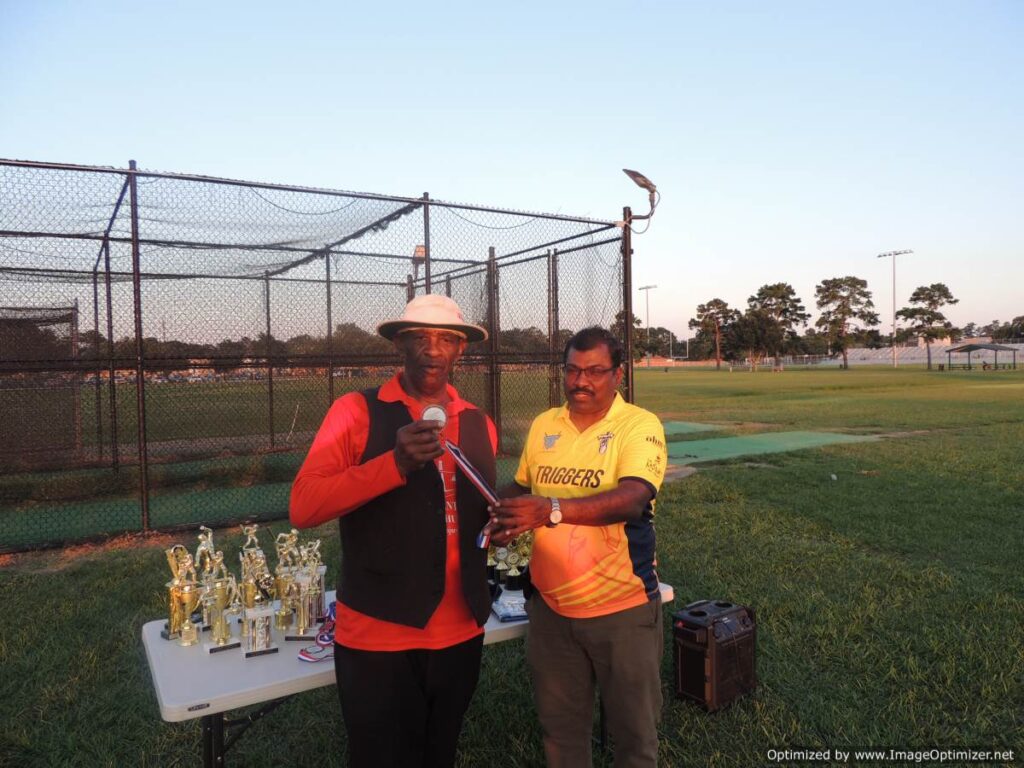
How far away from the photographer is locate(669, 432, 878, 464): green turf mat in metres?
12.5

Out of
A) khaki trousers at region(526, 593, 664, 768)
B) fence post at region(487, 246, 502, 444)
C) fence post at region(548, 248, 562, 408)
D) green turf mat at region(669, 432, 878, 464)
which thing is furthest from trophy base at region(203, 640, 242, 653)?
green turf mat at region(669, 432, 878, 464)

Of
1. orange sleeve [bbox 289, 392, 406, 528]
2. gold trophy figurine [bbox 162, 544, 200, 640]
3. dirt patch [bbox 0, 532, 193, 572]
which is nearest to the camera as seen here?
orange sleeve [bbox 289, 392, 406, 528]

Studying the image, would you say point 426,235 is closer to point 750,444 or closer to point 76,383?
point 76,383

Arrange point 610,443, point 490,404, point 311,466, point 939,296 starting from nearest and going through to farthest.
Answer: point 311,466 → point 610,443 → point 490,404 → point 939,296

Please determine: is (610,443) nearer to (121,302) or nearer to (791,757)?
(791,757)

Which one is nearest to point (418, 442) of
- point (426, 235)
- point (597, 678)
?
point (597, 678)

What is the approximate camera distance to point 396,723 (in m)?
2.15

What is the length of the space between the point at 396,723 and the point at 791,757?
86.3 inches

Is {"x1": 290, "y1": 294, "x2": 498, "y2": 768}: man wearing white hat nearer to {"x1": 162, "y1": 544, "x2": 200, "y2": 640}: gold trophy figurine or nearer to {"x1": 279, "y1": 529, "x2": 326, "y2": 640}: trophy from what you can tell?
{"x1": 279, "y1": 529, "x2": 326, "y2": 640}: trophy

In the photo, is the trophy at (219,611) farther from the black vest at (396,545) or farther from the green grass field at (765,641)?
the black vest at (396,545)

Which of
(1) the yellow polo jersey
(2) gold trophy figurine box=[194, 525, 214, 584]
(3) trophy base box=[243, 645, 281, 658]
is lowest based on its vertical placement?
(3) trophy base box=[243, 645, 281, 658]

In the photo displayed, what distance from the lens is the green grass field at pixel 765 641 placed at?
344cm

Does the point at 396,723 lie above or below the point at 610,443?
below

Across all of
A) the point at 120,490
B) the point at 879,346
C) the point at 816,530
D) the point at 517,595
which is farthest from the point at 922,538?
the point at 879,346
